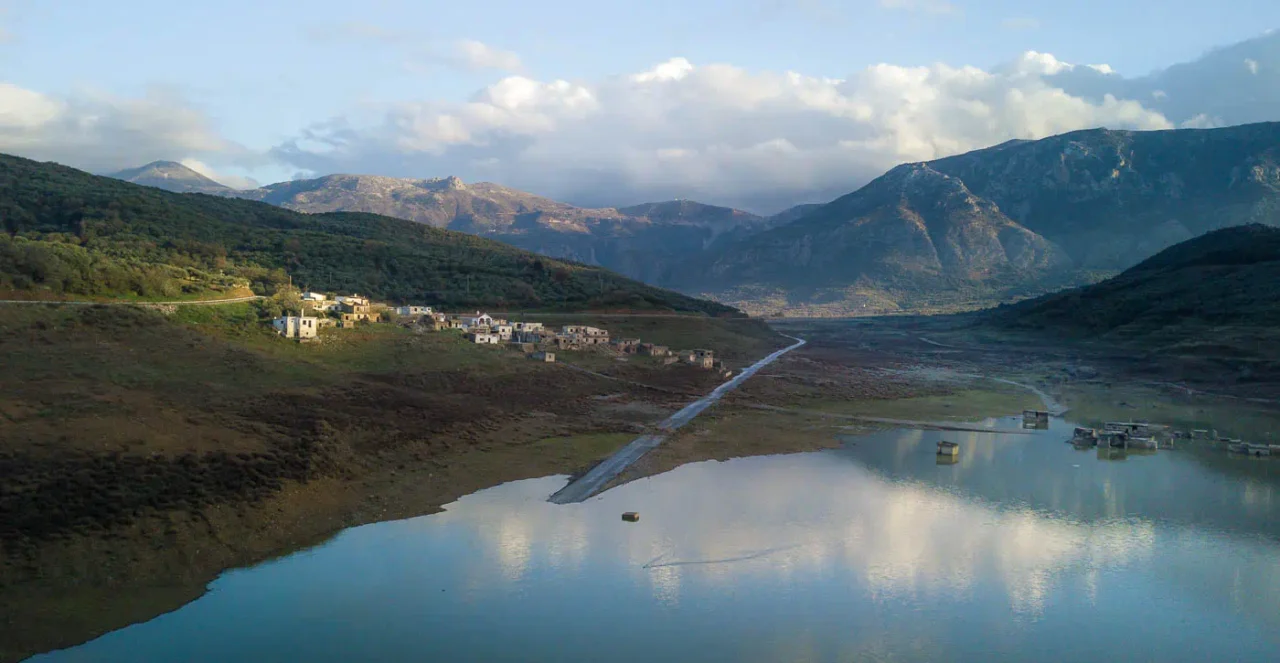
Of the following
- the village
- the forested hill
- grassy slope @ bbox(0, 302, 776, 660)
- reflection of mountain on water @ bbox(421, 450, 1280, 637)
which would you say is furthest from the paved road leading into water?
the forested hill

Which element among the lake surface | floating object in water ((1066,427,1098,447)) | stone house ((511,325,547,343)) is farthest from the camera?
stone house ((511,325,547,343))

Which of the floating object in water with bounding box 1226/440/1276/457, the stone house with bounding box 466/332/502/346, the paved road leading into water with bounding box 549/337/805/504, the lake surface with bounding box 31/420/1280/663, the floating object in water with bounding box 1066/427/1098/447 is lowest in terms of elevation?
the lake surface with bounding box 31/420/1280/663

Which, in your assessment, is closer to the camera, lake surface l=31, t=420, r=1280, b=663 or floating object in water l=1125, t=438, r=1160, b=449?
lake surface l=31, t=420, r=1280, b=663

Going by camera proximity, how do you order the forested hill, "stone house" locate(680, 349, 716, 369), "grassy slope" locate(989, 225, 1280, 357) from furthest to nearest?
"grassy slope" locate(989, 225, 1280, 357) → "stone house" locate(680, 349, 716, 369) → the forested hill

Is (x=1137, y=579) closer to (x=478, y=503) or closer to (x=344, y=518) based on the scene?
(x=478, y=503)

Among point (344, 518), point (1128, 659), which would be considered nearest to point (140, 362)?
point (344, 518)

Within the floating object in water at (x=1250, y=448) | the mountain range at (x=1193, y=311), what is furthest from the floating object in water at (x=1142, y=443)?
the mountain range at (x=1193, y=311)

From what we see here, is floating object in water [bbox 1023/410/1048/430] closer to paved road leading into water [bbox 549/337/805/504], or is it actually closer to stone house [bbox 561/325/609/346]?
paved road leading into water [bbox 549/337/805/504]

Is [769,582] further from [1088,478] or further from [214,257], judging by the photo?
[214,257]
